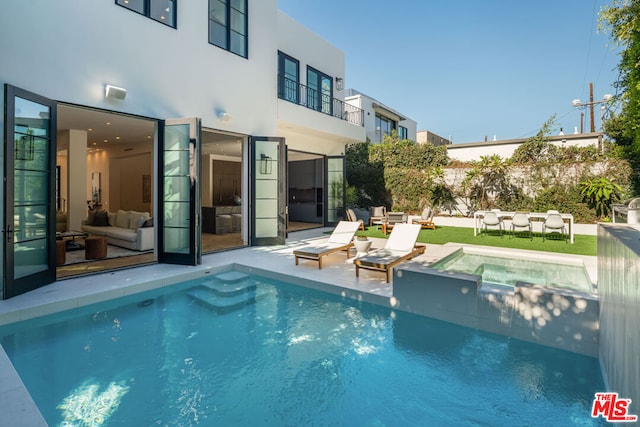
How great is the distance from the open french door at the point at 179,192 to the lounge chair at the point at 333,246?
230 cm

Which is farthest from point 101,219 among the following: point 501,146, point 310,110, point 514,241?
point 501,146

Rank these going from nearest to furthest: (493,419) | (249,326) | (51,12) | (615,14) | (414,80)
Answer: (493,419) < (249,326) < (51,12) < (615,14) < (414,80)

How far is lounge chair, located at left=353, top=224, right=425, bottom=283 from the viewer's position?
5820mm

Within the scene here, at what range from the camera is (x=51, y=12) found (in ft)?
17.9

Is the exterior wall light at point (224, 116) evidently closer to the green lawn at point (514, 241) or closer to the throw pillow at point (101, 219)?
the throw pillow at point (101, 219)

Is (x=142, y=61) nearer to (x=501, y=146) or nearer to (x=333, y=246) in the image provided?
(x=333, y=246)

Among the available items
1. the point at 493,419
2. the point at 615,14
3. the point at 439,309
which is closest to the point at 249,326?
the point at 439,309

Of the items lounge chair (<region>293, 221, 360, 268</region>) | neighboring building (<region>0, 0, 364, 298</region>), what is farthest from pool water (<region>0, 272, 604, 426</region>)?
neighboring building (<region>0, 0, 364, 298</region>)

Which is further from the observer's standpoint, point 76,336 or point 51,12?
point 51,12

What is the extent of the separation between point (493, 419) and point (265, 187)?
7.90 m

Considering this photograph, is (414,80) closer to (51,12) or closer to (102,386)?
(51,12)

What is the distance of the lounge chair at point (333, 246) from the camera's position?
6844 mm

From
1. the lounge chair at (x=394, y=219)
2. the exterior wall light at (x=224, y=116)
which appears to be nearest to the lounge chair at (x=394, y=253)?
the lounge chair at (x=394, y=219)

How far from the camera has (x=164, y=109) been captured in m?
7.21
